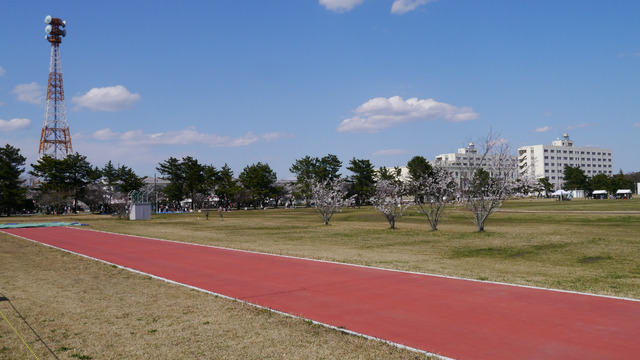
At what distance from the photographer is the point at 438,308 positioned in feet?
29.4

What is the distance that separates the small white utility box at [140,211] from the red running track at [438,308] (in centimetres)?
4256

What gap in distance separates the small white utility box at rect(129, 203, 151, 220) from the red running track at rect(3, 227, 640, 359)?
140 ft

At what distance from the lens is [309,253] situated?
59.6 ft

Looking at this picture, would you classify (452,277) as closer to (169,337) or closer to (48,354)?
(169,337)

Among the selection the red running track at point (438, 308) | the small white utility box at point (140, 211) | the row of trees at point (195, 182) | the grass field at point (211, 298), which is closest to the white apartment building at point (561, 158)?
the row of trees at point (195, 182)

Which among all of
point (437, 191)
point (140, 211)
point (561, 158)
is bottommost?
point (140, 211)

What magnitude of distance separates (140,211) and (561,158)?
18133 cm

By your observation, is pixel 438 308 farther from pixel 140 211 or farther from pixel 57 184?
pixel 57 184

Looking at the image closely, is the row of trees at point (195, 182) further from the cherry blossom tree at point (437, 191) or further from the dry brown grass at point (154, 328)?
the dry brown grass at point (154, 328)

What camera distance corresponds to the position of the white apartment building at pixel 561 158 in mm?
181375

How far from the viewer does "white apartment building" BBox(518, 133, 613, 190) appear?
181m

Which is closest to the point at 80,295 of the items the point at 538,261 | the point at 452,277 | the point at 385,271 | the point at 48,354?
the point at 48,354

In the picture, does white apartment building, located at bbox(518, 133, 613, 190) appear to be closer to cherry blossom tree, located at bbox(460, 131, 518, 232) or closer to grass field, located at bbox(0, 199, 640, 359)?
cherry blossom tree, located at bbox(460, 131, 518, 232)

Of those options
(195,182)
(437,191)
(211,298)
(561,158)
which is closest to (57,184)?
(195,182)
